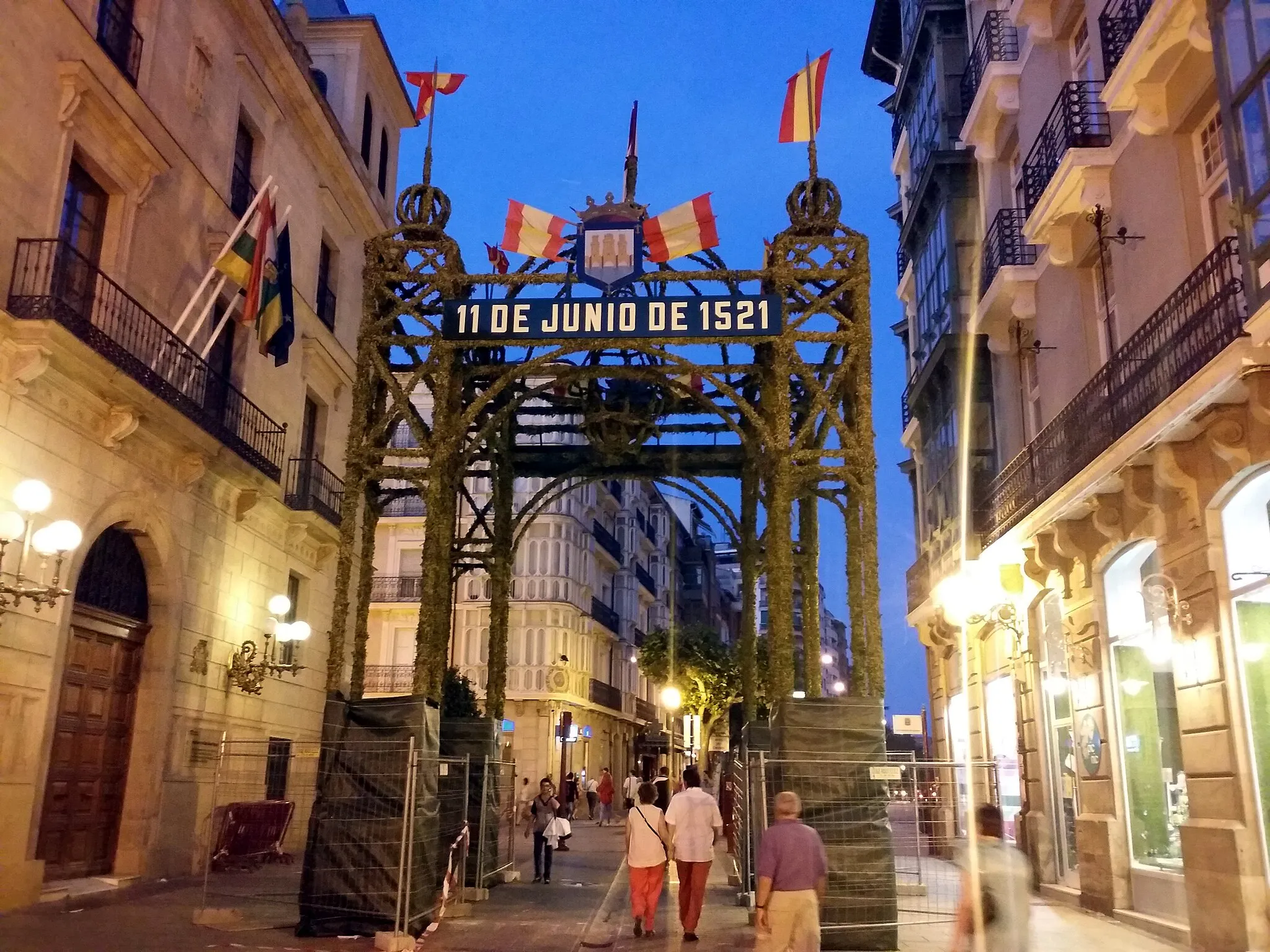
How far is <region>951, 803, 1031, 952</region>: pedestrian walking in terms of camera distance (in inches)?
248

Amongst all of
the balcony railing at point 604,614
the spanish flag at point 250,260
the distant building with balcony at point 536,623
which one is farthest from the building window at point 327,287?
the balcony railing at point 604,614

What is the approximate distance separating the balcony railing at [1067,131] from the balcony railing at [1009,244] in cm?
129

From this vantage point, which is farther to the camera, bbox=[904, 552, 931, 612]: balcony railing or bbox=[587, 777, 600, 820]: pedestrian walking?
bbox=[587, 777, 600, 820]: pedestrian walking

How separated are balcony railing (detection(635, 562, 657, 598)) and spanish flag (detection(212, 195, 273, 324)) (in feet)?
139

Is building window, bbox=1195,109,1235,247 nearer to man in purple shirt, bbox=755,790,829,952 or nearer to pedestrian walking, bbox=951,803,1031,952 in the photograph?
pedestrian walking, bbox=951,803,1031,952

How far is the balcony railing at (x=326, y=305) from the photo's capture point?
847 inches

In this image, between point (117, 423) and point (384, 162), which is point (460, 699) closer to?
point (384, 162)

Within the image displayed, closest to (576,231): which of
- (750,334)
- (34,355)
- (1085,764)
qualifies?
(750,334)

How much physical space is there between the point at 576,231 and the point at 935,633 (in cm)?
1309

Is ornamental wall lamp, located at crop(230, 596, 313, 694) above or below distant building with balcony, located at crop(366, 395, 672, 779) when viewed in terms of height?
below

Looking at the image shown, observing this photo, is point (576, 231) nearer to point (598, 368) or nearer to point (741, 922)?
point (598, 368)

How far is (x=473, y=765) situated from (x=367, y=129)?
649 inches

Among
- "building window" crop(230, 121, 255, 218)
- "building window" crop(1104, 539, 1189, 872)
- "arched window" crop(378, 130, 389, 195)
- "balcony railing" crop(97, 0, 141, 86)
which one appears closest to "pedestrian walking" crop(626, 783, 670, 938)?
"building window" crop(1104, 539, 1189, 872)

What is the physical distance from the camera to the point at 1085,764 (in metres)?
13.3
